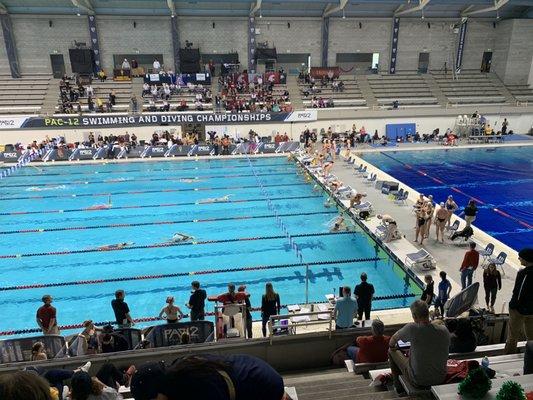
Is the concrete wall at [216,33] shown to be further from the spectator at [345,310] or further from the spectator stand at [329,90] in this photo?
the spectator at [345,310]

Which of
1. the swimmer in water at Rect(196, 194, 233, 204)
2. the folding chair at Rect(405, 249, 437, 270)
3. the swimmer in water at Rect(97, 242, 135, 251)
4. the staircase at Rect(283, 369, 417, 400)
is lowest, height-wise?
the swimmer in water at Rect(97, 242, 135, 251)

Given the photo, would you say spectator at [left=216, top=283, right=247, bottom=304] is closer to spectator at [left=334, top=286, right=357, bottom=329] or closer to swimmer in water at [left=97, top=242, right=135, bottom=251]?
spectator at [left=334, top=286, right=357, bottom=329]

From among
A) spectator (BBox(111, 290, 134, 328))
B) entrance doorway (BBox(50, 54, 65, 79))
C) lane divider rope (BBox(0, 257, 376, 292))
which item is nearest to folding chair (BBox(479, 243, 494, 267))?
lane divider rope (BBox(0, 257, 376, 292))

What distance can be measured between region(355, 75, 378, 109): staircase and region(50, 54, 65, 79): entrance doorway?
2106 cm

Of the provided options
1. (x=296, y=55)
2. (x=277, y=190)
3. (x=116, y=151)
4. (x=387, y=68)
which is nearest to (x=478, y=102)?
(x=387, y=68)

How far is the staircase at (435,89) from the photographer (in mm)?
28781

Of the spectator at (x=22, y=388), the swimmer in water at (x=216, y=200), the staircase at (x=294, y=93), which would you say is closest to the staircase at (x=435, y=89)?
the staircase at (x=294, y=93)

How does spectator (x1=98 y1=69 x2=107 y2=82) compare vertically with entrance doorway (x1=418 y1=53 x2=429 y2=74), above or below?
below

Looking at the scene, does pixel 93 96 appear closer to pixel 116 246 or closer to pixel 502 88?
pixel 116 246

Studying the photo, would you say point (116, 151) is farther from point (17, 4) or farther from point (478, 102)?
point (478, 102)

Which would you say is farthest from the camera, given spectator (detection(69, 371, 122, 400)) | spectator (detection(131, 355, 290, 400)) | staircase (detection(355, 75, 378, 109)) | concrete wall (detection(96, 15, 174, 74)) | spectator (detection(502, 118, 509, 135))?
staircase (detection(355, 75, 378, 109))

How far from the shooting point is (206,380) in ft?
4.67

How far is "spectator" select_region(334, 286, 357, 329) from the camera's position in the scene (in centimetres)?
554

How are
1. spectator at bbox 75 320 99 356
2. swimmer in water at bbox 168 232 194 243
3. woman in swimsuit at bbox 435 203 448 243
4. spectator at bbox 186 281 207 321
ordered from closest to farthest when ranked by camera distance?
1. spectator at bbox 75 320 99 356
2. spectator at bbox 186 281 207 321
3. woman in swimsuit at bbox 435 203 448 243
4. swimmer in water at bbox 168 232 194 243
